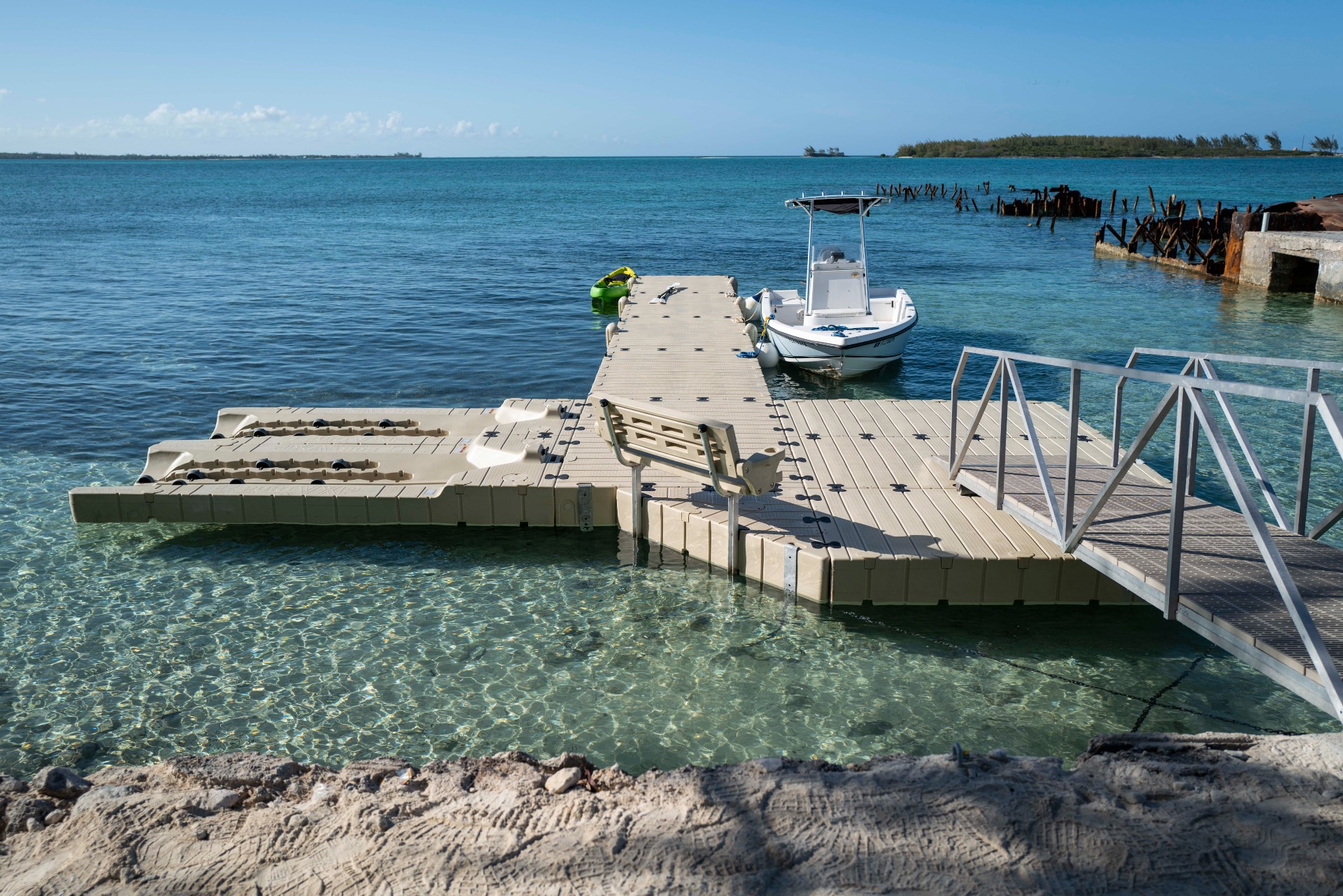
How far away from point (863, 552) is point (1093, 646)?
180cm

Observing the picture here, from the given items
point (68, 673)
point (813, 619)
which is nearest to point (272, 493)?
point (68, 673)

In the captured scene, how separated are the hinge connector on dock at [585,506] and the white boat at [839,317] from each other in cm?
869

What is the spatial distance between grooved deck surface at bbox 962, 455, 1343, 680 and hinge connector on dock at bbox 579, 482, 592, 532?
351 cm

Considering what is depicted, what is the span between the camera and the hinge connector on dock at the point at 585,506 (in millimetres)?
8828

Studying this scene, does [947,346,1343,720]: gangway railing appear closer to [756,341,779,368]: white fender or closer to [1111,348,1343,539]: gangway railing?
[1111,348,1343,539]: gangway railing

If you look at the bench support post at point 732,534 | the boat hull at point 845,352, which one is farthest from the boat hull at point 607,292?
the bench support post at point 732,534

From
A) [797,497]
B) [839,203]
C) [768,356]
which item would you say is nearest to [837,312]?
[768,356]

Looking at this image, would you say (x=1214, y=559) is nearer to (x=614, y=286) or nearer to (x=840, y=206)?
(x=840, y=206)

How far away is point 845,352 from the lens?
54.4 feet

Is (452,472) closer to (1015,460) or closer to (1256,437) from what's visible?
(1015,460)

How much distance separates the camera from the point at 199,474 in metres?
9.73

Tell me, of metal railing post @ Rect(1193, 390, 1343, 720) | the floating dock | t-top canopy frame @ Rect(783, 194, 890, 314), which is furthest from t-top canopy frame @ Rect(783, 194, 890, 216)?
metal railing post @ Rect(1193, 390, 1343, 720)

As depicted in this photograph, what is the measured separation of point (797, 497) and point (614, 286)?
57.0 feet

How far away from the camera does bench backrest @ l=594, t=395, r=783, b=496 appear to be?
24.3ft
